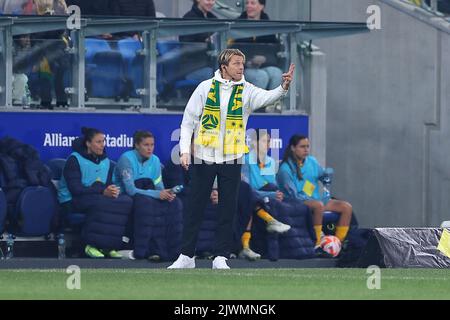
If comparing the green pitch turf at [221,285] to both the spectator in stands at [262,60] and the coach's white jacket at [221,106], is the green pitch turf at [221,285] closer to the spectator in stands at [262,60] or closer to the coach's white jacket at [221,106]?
the coach's white jacket at [221,106]

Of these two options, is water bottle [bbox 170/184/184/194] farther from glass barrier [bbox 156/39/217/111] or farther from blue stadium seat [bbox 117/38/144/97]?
blue stadium seat [bbox 117/38/144/97]

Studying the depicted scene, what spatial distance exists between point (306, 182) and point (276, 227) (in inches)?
→ 57.6

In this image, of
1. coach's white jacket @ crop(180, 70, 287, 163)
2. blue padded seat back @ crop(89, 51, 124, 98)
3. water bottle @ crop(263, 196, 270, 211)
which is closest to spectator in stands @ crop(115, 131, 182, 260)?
blue padded seat back @ crop(89, 51, 124, 98)

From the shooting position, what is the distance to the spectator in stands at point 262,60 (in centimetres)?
1950

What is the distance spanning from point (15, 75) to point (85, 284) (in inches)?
231

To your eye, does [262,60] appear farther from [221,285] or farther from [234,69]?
[221,285]

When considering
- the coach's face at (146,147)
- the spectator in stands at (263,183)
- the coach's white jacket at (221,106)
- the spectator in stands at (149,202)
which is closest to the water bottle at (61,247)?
the spectator in stands at (149,202)

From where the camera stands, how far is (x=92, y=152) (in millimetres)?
18250

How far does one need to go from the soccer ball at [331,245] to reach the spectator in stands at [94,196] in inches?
99.5

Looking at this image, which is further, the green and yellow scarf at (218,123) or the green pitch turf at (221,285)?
the green and yellow scarf at (218,123)

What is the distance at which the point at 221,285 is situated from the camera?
13.2m

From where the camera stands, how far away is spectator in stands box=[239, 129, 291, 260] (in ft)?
59.8

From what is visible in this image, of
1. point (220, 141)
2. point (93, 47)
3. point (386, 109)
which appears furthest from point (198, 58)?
point (386, 109)

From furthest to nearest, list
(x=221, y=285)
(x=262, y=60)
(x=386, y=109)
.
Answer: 1. (x=386, y=109)
2. (x=262, y=60)
3. (x=221, y=285)
